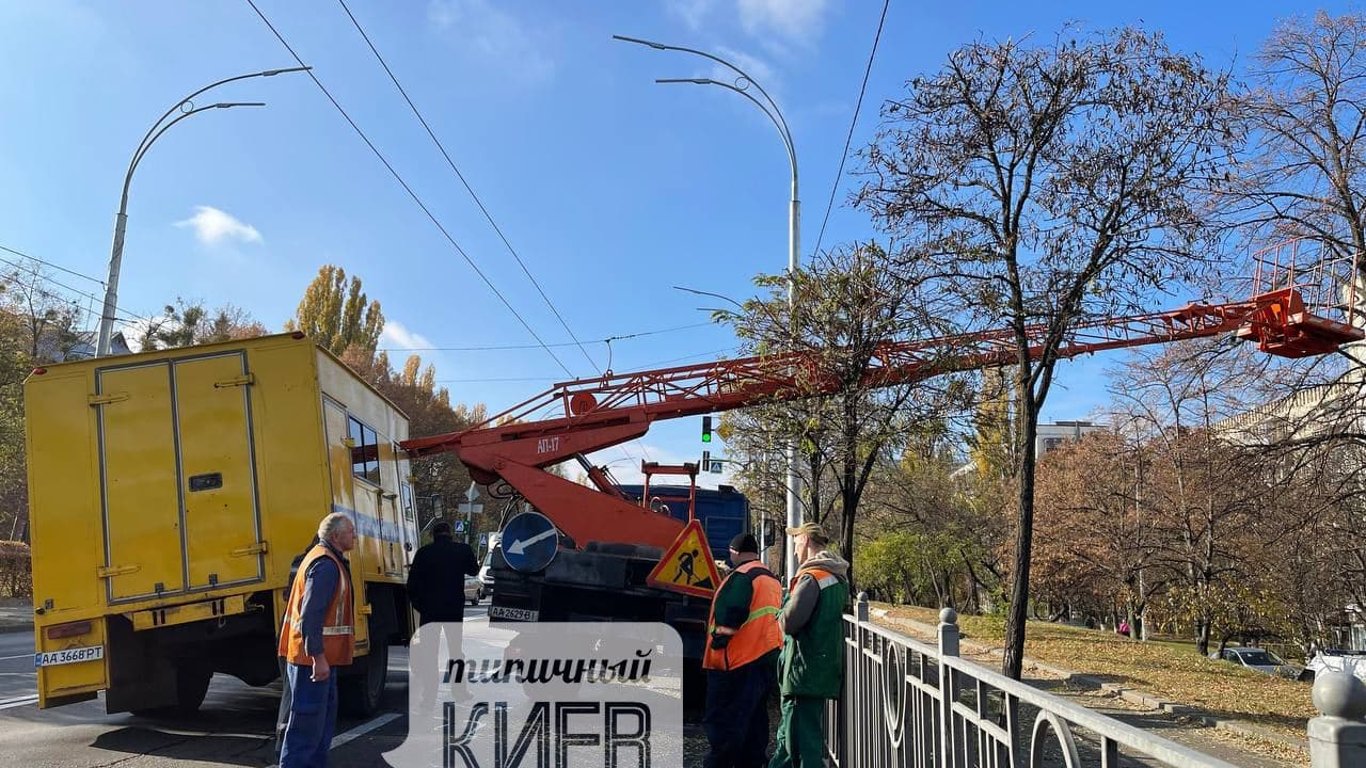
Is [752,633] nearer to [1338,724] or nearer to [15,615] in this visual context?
[1338,724]

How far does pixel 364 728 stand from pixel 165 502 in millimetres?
2475

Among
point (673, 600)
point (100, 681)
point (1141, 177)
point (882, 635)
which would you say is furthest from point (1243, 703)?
point (100, 681)

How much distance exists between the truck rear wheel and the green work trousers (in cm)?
427

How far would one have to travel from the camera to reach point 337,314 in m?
56.6

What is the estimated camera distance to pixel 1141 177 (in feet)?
32.7

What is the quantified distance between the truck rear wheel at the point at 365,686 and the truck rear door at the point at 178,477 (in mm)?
1539

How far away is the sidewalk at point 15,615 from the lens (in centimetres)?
1819

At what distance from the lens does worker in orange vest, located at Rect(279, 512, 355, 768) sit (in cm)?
568

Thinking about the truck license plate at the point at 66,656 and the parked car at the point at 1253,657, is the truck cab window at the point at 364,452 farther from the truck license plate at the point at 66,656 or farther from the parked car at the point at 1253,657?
the parked car at the point at 1253,657

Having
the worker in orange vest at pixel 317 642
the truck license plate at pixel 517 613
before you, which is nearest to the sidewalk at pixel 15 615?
the truck license plate at pixel 517 613

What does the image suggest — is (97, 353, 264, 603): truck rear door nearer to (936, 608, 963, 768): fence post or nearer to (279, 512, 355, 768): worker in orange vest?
(279, 512, 355, 768): worker in orange vest

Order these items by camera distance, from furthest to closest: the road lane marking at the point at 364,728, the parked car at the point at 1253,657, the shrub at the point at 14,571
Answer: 1. the parked car at the point at 1253,657
2. the shrub at the point at 14,571
3. the road lane marking at the point at 364,728

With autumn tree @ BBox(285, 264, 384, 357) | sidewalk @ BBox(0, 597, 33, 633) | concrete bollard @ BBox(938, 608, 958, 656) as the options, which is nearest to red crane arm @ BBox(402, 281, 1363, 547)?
concrete bollard @ BBox(938, 608, 958, 656)

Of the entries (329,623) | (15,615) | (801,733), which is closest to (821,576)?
(801,733)
